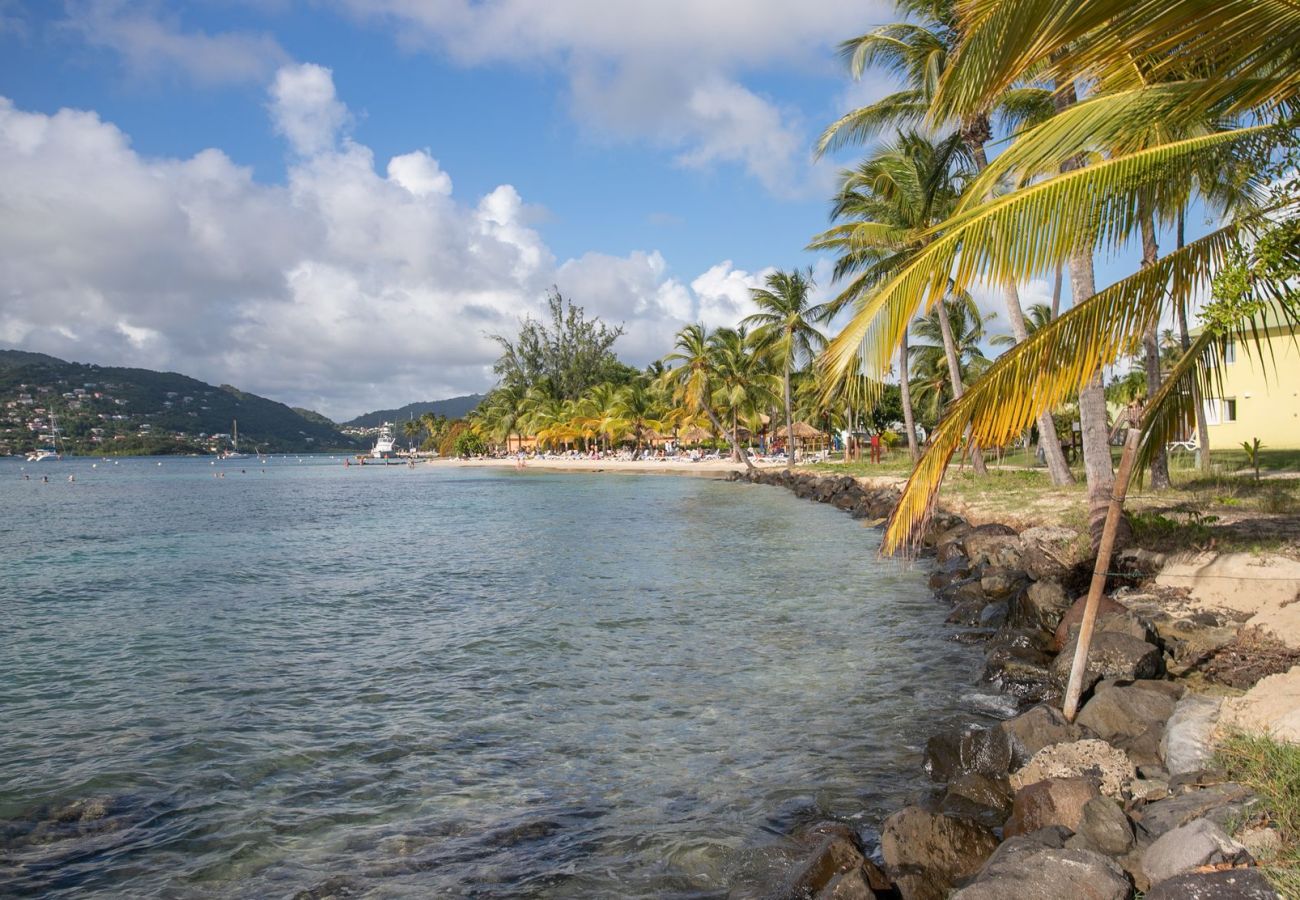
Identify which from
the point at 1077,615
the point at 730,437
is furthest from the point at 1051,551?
the point at 730,437

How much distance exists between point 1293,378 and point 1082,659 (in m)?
28.9

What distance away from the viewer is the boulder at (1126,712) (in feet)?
20.5

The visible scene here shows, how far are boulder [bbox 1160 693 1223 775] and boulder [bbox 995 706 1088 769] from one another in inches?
23.3

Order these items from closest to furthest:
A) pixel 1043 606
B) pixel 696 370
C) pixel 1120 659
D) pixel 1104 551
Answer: pixel 1104 551
pixel 1120 659
pixel 1043 606
pixel 696 370

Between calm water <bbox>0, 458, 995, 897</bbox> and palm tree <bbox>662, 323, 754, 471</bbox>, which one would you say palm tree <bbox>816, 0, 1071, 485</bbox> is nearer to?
calm water <bbox>0, 458, 995, 897</bbox>

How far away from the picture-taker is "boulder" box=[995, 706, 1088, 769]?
6117mm

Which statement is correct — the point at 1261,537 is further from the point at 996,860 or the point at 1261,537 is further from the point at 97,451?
the point at 97,451

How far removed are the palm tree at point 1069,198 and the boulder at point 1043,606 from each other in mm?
5730

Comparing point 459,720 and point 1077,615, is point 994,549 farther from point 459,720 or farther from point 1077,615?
point 459,720

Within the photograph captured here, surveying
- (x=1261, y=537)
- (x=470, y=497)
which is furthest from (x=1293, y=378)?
(x=470, y=497)

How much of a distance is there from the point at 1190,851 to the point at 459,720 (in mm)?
6217

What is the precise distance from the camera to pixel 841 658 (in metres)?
9.93

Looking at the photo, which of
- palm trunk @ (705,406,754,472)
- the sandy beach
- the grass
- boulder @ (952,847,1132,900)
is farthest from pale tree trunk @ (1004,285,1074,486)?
the sandy beach

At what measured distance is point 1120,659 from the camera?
740 centimetres
